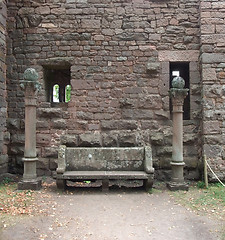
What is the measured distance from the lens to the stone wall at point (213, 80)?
5.84 m

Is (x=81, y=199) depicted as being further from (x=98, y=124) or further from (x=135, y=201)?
(x=98, y=124)

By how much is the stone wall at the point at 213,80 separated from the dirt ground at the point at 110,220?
5.76ft

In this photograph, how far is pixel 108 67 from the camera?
625 centimetres

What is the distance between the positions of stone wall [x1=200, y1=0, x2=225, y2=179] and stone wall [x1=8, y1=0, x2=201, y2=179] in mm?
259

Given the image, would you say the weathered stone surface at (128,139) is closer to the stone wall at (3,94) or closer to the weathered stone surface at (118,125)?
the weathered stone surface at (118,125)

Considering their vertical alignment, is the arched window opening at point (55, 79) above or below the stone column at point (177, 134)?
above

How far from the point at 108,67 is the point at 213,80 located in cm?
241

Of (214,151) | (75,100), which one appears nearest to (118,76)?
(75,100)

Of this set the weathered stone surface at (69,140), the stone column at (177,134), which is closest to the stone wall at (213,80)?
the stone column at (177,134)

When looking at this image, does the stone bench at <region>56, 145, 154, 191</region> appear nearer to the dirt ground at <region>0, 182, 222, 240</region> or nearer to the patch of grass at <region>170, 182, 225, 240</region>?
the dirt ground at <region>0, 182, 222, 240</region>

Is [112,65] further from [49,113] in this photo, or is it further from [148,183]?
[148,183]

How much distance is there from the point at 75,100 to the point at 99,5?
2339 mm

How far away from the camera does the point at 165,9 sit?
20.7 feet

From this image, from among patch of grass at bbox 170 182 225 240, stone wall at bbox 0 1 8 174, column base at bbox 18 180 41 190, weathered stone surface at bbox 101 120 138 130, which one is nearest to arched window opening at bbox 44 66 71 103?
stone wall at bbox 0 1 8 174
